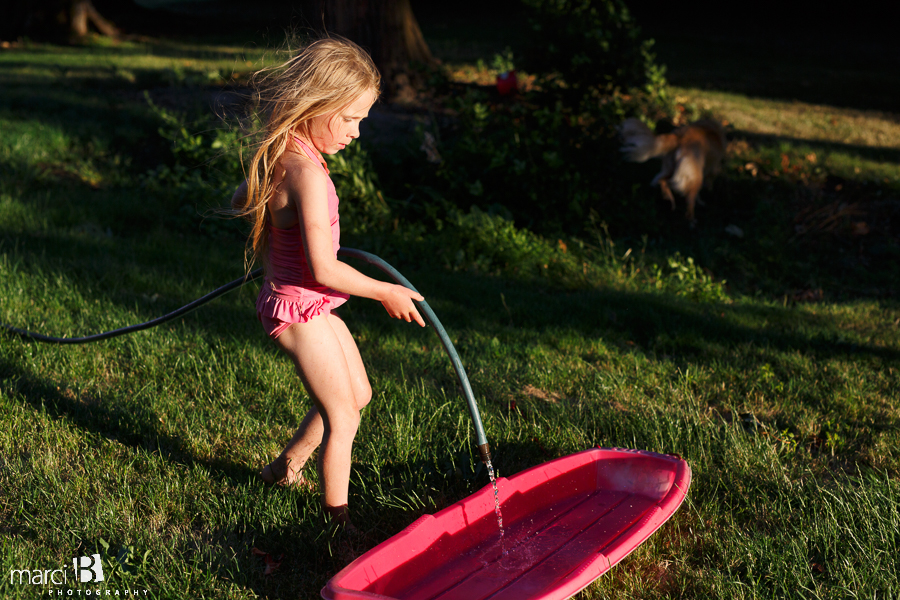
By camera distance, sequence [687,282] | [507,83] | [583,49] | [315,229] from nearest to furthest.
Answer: [315,229] → [687,282] → [583,49] → [507,83]

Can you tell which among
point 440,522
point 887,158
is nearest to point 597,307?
point 440,522

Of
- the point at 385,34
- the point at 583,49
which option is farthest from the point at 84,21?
the point at 583,49

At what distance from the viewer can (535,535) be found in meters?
2.75

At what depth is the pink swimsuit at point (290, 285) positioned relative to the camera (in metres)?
2.34

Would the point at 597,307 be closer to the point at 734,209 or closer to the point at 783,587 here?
the point at 783,587

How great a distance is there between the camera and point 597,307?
15.9 ft

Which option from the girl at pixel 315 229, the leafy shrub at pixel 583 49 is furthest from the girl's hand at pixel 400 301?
the leafy shrub at pixel 583 49

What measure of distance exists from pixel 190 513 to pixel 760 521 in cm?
214

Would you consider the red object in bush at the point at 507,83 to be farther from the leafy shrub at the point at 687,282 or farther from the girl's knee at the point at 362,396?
the girl's knee at the point at 362,396

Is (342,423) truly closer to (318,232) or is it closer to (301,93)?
(318,232)

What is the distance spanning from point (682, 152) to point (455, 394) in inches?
161

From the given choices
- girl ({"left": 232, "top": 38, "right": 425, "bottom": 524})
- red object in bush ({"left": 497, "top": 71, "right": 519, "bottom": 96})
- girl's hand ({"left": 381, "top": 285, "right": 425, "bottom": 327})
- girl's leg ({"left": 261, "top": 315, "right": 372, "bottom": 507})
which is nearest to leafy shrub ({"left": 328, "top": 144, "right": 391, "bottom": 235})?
red object in bush ({"left": 497, "top": 71, "right": 519, "bottom": 96})

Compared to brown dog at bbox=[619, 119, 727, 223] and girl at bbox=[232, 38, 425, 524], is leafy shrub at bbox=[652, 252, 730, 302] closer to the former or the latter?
brown dog at bbox=[619, 119, 727, 223]

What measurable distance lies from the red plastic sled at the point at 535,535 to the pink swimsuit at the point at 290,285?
0.80 meters
